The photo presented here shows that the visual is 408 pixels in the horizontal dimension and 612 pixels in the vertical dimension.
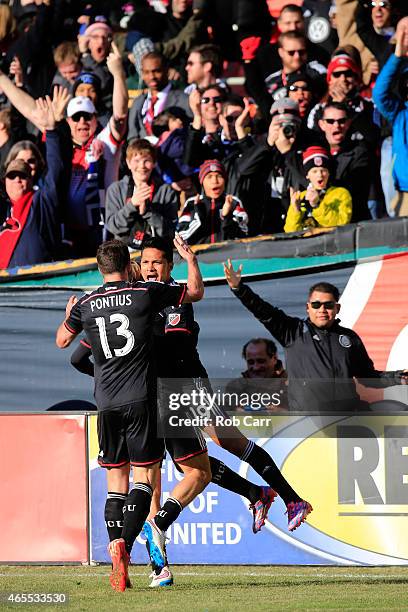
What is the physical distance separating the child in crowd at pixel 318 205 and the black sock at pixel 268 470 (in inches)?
91.9

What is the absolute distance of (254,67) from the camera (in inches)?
482

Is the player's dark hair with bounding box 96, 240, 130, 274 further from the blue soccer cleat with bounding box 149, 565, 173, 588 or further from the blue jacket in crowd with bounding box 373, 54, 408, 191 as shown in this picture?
the blue jacket in crowd with bounding box 373, 54, 408, 191

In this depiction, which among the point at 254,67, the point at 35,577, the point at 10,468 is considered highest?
the point at 254,67

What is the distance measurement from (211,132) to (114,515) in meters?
5.18

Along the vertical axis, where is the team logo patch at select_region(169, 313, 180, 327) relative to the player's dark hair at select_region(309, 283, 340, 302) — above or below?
below

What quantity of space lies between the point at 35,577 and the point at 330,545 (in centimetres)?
202

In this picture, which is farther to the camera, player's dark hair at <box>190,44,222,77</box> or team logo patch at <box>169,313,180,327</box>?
player's dark hair at <box>190,44,222,77</box>

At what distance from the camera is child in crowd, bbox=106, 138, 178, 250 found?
32.4 feet

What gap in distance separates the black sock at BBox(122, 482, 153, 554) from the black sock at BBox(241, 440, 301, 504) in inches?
48.9

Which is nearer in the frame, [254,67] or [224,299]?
[224,299]

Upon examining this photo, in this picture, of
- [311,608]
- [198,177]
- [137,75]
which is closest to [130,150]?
[198,177]

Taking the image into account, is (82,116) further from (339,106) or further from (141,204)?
(339,106)

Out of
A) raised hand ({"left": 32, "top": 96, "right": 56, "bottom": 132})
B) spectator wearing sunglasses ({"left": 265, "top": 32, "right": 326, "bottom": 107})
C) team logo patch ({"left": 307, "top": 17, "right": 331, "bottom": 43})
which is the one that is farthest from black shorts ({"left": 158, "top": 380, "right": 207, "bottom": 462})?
team logo patch ({"left": 307, "top": 17, "right": 331, "bottom": 43})

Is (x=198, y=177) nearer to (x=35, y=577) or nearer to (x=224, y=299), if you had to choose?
(x=224, y=299)
